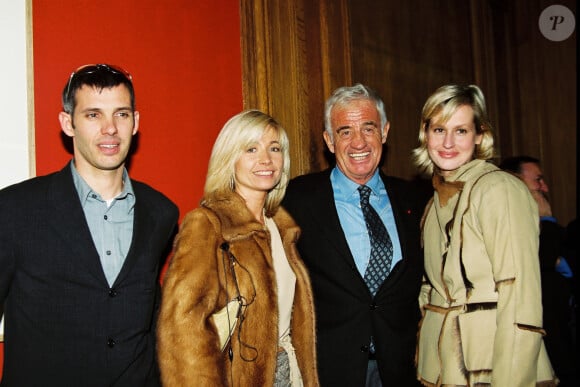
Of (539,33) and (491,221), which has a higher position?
(539,33)

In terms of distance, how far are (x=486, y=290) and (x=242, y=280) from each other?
1049 millimetres

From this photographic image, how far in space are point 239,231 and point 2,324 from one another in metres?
1.07

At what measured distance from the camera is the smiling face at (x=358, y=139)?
268cm

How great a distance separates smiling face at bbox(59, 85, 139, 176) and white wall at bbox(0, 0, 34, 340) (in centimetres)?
26

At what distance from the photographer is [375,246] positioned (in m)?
2.52

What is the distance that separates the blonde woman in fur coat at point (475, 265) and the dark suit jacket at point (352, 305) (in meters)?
0.10

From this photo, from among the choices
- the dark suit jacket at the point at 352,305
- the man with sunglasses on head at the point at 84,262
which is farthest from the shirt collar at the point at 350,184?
the man with sunglasses on head at the point at 84,262

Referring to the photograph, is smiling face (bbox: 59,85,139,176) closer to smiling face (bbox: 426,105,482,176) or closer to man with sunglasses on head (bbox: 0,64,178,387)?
man with sunglasses on head (bbox: 0,64,178,387)

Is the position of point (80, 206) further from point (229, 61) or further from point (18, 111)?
point (229, 61)

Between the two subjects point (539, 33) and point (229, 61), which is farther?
point (539, 33)

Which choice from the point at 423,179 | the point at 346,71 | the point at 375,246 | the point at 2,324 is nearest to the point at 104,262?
the point at 2,324

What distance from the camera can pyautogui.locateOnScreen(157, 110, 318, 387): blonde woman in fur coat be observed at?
1.90 m

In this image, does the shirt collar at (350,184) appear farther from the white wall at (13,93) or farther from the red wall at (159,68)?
the white wall at (13,93)

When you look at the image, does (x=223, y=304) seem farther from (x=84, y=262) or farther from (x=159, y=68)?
(x=159, y=68)
